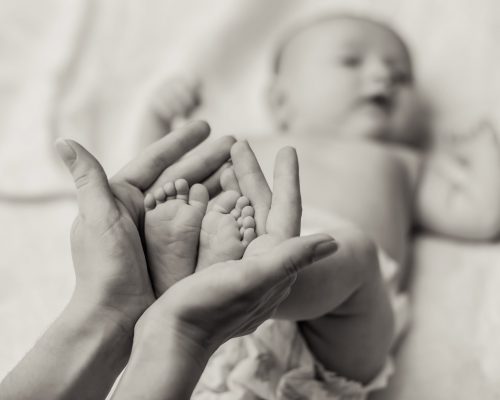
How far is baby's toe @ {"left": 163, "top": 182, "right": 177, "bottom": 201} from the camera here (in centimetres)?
72

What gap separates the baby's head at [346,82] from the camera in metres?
1.28

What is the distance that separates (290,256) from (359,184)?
1.98ft

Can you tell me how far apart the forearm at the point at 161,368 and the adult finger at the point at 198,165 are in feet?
0.69

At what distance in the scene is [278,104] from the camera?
1.42m

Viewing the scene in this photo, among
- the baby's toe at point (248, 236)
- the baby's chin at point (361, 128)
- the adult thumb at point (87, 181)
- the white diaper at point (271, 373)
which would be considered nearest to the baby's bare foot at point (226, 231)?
the baby's toe at point (248, 236)

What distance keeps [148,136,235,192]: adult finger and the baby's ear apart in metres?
0.62

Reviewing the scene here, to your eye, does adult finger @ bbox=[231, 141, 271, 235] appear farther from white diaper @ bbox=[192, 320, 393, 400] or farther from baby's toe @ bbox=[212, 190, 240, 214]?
white diaper @ bbox=[192, 320, 393, 400]

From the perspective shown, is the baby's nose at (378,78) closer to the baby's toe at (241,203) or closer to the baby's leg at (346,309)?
the baby's leg at (346,309)

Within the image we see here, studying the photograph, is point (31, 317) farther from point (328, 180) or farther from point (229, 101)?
point (229, 101)

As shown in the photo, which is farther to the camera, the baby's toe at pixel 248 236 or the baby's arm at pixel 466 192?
the baby's arm at pixel 466 192

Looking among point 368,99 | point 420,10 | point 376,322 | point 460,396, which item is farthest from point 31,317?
point 420,10

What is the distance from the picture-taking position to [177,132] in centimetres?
77

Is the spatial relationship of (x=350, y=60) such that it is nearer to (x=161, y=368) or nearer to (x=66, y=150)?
(x=66, y=150)

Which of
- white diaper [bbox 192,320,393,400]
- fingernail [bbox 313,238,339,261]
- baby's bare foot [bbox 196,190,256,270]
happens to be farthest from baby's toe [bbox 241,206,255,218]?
white diaper [bbox 192,320,393,400]
